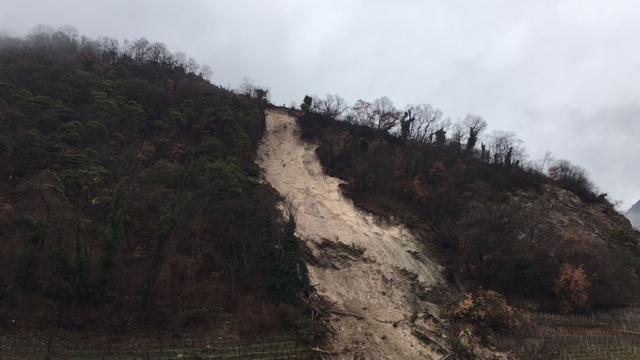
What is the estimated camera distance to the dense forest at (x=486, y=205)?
3862 centimetres

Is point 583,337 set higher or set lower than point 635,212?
lower

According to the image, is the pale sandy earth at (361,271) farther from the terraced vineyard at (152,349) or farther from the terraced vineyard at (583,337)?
the terraced vineyard at (583,337)

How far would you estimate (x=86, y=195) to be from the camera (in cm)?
3200

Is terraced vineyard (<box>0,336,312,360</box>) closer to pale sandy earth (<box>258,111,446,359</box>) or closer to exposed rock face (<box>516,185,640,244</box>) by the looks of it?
pale sandy earth (<box>258,111,446,359</box>)

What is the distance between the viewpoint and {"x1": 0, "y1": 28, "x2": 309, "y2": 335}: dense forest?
82.4ft

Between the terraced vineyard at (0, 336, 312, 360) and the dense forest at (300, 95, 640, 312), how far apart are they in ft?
56.9

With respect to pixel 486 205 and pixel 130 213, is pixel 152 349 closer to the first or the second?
pixel 130 213

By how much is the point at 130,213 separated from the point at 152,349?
32.4 ft

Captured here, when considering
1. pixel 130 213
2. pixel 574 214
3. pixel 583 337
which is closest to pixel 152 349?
pixel 130 213

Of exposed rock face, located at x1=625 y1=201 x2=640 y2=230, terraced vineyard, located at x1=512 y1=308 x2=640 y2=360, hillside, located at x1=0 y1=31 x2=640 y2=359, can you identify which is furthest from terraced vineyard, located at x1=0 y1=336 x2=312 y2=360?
exposed rock face, located at x1=625 y1=201 x2=640 y2=230

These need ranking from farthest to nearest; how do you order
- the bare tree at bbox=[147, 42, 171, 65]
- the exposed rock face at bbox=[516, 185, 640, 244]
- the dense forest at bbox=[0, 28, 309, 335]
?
the bare tree at bbox=[147, 42, 171, 65] < the exposed rock face at bbox=[516, 185, 640, 244] < the dense forest at bbox=[0, 28, 309, 335]

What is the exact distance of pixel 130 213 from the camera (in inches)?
1249

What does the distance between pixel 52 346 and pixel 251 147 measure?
30.1 m

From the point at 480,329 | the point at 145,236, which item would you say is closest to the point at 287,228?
the point at 145,236
